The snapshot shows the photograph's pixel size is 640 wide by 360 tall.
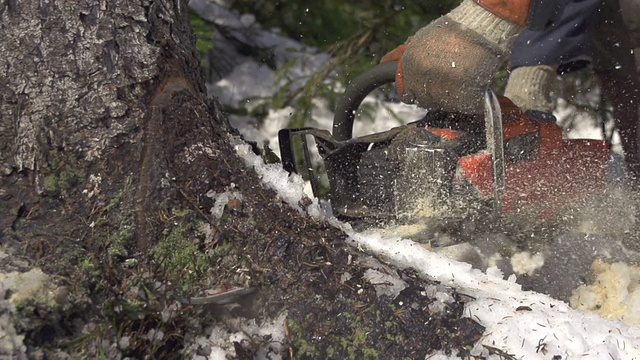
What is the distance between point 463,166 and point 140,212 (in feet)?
4.03

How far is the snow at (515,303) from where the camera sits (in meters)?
1.30

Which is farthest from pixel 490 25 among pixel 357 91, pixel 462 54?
pixel 357 91

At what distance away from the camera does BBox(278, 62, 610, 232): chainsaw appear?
7.49 feet

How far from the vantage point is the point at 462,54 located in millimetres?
2041

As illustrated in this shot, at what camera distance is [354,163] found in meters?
2.55

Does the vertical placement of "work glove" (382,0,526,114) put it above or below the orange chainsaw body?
above

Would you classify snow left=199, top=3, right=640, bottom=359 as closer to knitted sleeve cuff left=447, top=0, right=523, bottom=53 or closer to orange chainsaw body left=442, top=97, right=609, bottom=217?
orange chainsaw body left=442, top=97, right=609, bottom=217

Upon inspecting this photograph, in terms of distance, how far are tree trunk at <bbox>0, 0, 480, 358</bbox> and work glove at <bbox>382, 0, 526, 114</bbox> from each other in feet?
2.56

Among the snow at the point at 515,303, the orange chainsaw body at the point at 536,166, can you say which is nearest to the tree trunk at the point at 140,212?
the snow at the point at 515,303

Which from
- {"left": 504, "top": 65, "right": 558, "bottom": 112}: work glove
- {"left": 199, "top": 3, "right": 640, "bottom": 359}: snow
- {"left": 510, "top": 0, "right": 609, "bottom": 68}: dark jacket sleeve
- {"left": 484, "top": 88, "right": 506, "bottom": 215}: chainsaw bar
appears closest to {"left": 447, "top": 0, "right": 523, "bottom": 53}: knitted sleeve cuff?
{"left": 484, "top": 88, "right": 506, "bottom": 215}: chainsaw bar

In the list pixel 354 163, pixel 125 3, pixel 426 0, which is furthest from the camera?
pixel 426 0

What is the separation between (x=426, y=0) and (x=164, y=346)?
10.7ft

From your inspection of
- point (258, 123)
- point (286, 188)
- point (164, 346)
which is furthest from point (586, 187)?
point (258, 123)

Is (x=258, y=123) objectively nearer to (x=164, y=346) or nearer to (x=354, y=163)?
(x=354, y=163)
